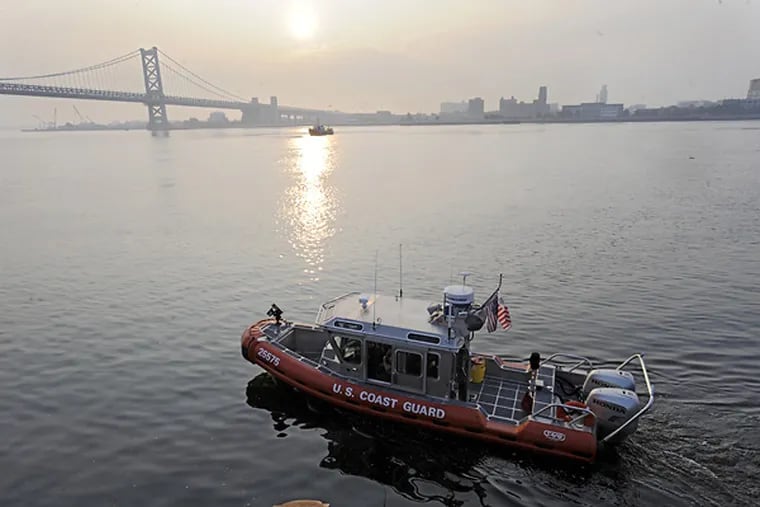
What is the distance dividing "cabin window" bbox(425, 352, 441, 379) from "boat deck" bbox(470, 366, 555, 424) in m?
1.29

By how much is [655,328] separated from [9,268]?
1106 inches

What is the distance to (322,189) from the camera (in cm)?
5534

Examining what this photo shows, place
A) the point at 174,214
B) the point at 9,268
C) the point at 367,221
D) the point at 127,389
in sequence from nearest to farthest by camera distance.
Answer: the point at 127,389 → the point at 9,268 → the point at 367,221 → the point at 174,214

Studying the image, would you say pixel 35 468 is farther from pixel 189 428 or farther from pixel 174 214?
pixel 174 214

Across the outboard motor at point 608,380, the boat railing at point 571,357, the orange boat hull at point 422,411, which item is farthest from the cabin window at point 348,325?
the outboard motor at point 608,380

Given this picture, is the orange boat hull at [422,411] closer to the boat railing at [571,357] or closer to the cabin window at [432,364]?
the cabin window at [432,364]

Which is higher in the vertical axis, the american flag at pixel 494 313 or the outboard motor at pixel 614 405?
the american flag at pixel 494 313

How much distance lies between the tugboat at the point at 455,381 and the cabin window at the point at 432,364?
2 centimetres

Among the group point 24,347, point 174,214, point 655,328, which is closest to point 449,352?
point 655,328

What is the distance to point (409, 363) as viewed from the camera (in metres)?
12.2

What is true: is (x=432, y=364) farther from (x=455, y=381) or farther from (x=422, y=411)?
(x=422, y=411)

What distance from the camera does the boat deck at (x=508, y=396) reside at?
39.4 ft

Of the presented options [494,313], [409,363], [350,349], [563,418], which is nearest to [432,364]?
[409,363]

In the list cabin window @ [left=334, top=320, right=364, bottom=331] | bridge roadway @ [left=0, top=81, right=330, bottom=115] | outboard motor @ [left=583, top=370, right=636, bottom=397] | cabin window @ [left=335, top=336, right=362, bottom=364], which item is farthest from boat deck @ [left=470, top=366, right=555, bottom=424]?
bridge roadway @ [left=0, top=81, right=330, bottom=115]
